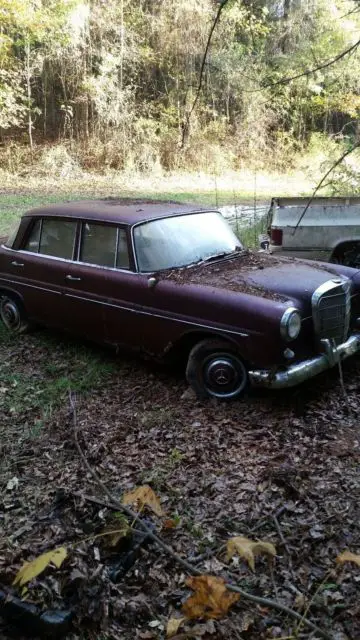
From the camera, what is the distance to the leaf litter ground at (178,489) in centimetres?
269

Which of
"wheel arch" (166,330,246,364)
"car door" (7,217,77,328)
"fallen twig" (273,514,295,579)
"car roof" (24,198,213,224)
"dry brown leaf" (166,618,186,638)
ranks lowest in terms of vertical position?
"dry brown leaf" (166,618,186,638)

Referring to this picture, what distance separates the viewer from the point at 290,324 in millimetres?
4277

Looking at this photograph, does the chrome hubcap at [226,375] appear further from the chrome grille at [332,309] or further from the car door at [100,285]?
the car door at [100,285]

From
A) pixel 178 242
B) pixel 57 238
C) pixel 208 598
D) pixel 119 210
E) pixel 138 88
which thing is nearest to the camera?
pixel 208 598

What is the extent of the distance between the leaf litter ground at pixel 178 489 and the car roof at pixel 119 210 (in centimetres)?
154

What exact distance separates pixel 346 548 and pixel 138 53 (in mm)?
24812

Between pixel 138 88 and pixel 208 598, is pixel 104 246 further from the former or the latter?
pixel 138 88

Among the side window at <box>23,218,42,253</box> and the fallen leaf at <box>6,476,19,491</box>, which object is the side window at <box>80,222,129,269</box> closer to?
the side window at <box>23,218,42,253</box>

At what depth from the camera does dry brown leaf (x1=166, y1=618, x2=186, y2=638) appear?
8.28ft

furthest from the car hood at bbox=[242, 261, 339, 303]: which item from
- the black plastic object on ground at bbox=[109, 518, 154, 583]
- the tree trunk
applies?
the tree trunk

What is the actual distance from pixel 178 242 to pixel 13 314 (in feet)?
8.08

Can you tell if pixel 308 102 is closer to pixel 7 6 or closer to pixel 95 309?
pixel 7 6

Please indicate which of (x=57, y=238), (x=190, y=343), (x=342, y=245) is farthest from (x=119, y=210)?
(x=342, y=245)

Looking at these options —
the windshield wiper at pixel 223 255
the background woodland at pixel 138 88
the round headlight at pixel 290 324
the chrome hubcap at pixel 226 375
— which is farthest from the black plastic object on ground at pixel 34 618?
the background woodland at pixel 138 88
